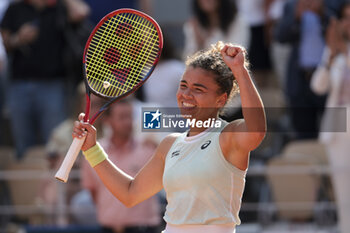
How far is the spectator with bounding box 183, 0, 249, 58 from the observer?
7586 millimetres

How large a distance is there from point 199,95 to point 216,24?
165 inches

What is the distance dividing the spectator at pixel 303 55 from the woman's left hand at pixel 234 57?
4.18 metres

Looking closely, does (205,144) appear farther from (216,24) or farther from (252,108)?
(216,24)

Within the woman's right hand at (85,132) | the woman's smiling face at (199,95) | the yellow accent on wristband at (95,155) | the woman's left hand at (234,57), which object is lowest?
the yellow accent on wristband at (95,155)

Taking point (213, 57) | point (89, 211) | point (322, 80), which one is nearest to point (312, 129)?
point (322, 80)

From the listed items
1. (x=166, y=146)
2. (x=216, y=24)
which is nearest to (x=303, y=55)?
(x=216, y=24)

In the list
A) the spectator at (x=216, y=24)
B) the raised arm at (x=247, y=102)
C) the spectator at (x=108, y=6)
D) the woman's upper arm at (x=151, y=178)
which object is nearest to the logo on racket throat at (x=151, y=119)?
the woman's upper arm at (x=151, y=178)

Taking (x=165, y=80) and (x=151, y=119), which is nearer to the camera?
(x=151, y=119)

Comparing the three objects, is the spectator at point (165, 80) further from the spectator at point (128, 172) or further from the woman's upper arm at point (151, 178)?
the woman's upper arm at point (151, 178)

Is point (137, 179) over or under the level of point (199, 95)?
under

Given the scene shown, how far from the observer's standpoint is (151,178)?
12.5ft

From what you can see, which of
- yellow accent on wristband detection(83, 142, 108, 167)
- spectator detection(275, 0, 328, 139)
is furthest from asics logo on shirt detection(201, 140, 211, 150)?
spectator detection(275, 0, 328, 139)

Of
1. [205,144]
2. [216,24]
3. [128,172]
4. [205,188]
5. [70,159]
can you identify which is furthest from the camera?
[216,24]

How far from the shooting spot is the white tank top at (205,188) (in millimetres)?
3412
